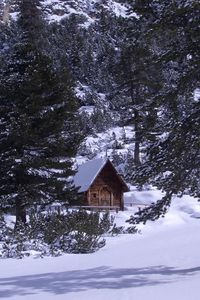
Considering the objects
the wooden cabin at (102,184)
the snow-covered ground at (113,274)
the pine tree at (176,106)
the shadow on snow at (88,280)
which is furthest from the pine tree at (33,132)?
the pine tree at (176,106)

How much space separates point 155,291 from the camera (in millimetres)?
9445

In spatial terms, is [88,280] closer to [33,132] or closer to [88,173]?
[33,132]

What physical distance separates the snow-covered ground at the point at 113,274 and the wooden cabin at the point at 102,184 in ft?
64.6

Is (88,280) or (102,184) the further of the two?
(102,184)

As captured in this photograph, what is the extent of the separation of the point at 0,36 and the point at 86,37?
44.4 ft

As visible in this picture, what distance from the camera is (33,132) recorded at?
2431cm

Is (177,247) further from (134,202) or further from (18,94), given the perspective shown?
(134,202)

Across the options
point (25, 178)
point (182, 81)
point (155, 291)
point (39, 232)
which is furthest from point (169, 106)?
point (25, 178)

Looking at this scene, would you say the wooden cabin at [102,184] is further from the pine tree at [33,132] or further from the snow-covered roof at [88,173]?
the pine tree at [33,132]

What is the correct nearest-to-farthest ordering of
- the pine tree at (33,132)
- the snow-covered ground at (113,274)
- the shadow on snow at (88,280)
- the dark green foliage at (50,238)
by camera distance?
the snow-covered ground at (113,274)
the shadow on snow at (88,280)
the dark green foliage at (50,238)
the pine tree at (33,132)

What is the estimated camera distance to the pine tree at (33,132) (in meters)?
24.4

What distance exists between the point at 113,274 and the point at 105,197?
92.5ft

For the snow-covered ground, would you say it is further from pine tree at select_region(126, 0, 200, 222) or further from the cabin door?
the cabin door

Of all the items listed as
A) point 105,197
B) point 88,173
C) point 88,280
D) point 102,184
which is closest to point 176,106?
point 88,280
